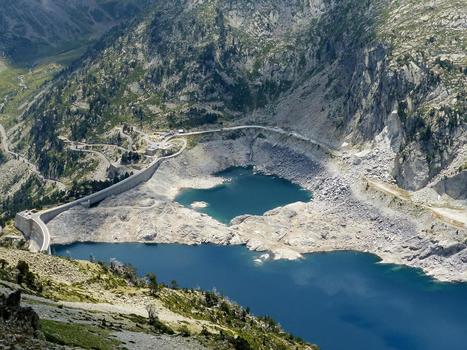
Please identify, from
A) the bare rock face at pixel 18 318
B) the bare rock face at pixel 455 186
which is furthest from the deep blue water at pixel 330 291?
the bare rock face at pixel 18 318

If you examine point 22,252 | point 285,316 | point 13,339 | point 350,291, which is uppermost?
point 350,291

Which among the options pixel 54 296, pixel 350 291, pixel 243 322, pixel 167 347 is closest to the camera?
pixel 167 347

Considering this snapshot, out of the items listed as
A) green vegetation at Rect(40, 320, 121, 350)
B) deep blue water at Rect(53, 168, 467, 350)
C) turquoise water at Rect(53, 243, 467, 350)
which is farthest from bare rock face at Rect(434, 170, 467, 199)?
green vegetation at Rect(40, 320, 121, 350)

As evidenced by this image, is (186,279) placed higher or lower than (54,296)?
higher

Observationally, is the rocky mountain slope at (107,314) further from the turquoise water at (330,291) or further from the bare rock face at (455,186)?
the bare rock face at (455,186)

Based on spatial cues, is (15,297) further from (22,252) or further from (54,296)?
(22,252)

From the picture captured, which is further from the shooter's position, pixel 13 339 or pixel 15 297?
pixel 15 297

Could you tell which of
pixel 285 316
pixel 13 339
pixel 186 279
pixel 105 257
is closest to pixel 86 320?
pixel 13 339

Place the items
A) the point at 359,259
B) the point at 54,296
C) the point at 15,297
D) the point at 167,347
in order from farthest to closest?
the point at 359,259 → the point at 54,296 → the point at 167,347 → the point at 15,297
